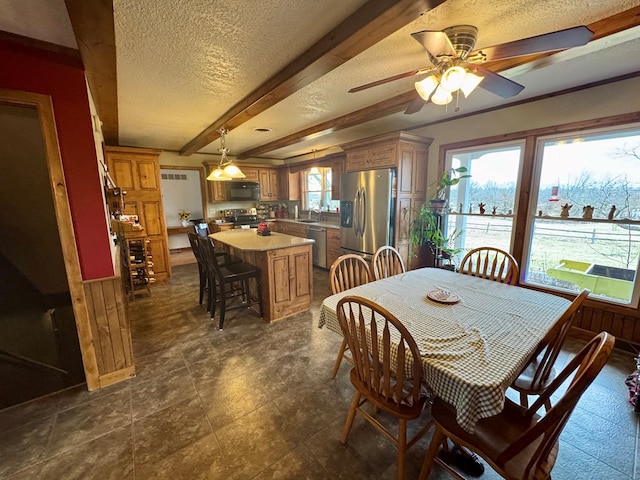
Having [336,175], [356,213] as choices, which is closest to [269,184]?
[336,175]

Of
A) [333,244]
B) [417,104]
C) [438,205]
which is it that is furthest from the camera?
[333,244]

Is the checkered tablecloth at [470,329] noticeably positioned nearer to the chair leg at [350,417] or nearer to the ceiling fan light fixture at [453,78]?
the chair leg at [350,417]

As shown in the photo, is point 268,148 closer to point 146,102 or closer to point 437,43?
point 146,102

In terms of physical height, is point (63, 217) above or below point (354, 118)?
below

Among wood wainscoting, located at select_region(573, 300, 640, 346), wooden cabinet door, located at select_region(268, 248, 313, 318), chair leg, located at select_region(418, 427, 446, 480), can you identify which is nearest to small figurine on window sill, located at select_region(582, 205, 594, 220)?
wood wainscoting, located at select_region(573, 300, 640, 346)

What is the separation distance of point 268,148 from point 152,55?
11.5ft

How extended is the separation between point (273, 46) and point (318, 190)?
176 inches

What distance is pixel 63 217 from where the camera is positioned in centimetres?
183

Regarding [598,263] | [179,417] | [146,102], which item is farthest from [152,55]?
[598,263]

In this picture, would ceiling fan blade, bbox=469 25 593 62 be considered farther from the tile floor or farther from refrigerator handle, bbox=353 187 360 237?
refrigerator handle, bbox=353 187 360 237

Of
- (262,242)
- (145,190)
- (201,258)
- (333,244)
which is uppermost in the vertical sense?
(145,190)

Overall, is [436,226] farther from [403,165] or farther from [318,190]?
[318,190]

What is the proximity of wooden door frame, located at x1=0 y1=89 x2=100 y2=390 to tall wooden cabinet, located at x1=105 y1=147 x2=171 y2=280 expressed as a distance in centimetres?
274

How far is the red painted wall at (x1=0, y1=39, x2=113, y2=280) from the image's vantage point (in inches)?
64.6
